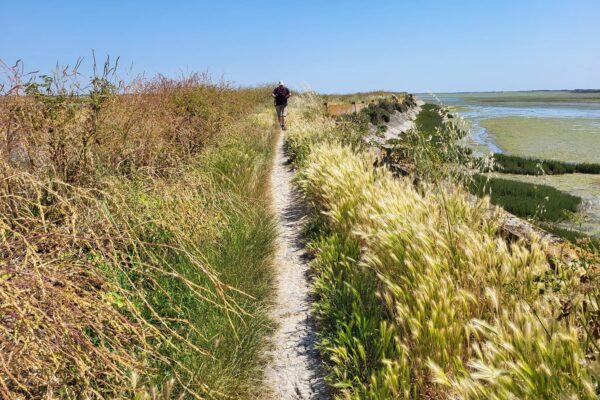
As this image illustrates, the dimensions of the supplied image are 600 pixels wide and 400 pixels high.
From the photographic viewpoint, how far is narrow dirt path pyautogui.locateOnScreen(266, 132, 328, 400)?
10.4 feet

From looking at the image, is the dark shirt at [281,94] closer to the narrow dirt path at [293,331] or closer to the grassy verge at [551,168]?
the grassy verge at [551,168]

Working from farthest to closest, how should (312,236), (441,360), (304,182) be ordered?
(304,182) < (312,236) < (441,360)

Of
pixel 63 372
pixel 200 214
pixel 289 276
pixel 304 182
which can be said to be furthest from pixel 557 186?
pixel 63 372

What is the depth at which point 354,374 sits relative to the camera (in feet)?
9.93

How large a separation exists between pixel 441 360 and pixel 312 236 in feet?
12.0

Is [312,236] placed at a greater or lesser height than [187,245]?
lesser

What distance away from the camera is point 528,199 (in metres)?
8.59

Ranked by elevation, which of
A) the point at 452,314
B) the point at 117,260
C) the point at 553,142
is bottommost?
the point at 553,142

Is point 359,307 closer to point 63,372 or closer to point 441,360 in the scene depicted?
point 441,360

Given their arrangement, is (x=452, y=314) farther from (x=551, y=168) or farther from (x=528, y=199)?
(x=551, y=168)

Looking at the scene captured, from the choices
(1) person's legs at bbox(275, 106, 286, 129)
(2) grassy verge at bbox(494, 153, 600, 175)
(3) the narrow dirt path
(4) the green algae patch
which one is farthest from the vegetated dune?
(1) person's legs at bbox(275, 106, 286, 129)

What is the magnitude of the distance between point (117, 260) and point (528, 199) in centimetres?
834

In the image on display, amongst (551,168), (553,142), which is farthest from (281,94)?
(553,142)

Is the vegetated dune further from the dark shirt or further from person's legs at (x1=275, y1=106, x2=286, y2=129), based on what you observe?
person's legs at (x1=275, y1=106, x2=286, y2=129)
